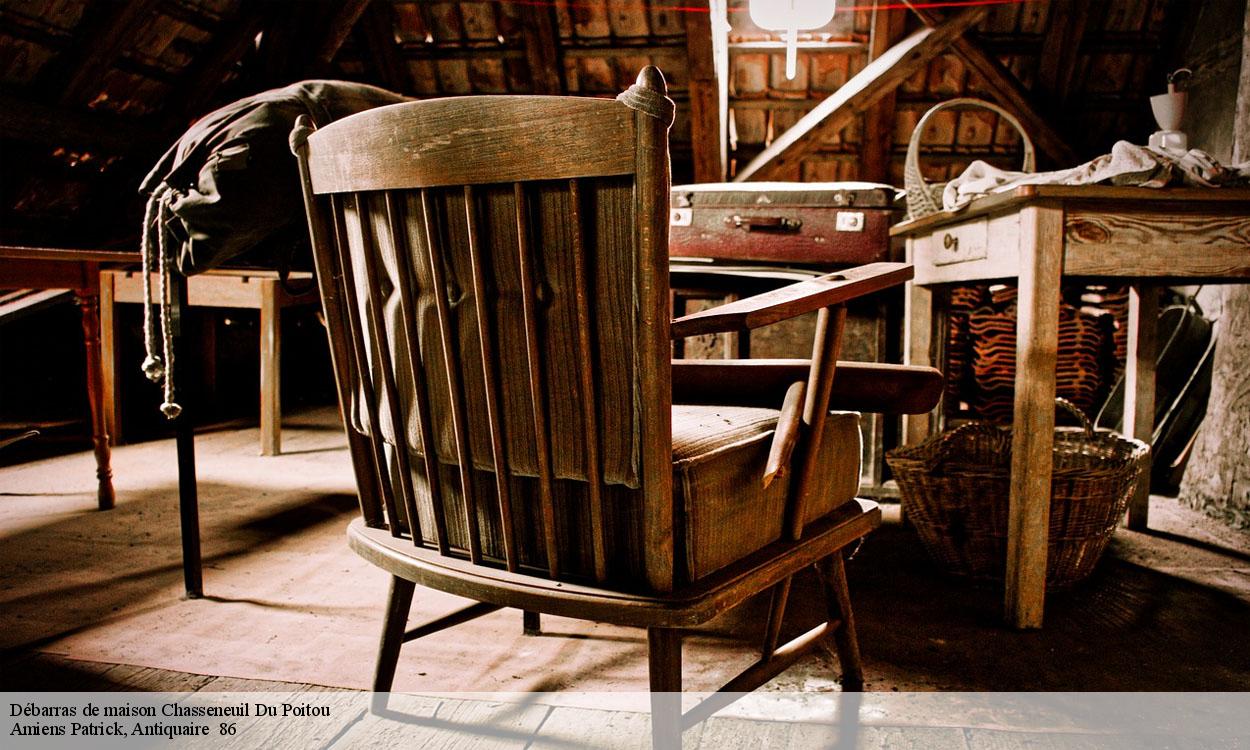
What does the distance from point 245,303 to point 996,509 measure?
3013 mm

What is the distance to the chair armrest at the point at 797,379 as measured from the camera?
3.92ft

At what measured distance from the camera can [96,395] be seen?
2.57 meters

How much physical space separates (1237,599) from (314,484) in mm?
2783

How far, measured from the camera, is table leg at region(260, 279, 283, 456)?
3.38m

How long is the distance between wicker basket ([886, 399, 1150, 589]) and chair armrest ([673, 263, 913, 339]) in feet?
3.31

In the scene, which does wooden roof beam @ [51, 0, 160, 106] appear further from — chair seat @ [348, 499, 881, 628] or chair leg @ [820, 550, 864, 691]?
chair leg @ [820, 550, 864, 691]

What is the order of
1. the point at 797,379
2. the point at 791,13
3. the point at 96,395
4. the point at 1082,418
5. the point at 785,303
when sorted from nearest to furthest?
the point at 785,303, the point at 797,379, the point at 1082,418, the point at 96,395, the point at 791,13

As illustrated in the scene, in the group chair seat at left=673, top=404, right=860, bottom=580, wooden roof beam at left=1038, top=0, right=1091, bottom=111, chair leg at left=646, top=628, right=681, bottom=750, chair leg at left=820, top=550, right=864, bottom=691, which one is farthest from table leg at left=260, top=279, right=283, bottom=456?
wooden roof beam at left=1038, top=0, right=1091, bottom=111

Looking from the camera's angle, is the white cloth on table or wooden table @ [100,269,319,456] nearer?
the white cloth on table

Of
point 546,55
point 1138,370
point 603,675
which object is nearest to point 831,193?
point 1138,370

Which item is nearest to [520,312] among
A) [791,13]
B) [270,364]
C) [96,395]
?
[96,395]

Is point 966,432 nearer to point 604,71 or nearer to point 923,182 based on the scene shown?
point 923,182

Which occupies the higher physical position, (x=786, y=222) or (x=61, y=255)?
(x=786, y=222)

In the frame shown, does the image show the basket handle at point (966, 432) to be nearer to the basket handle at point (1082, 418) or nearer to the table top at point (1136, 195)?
the basket handle at point (1082, 418)
